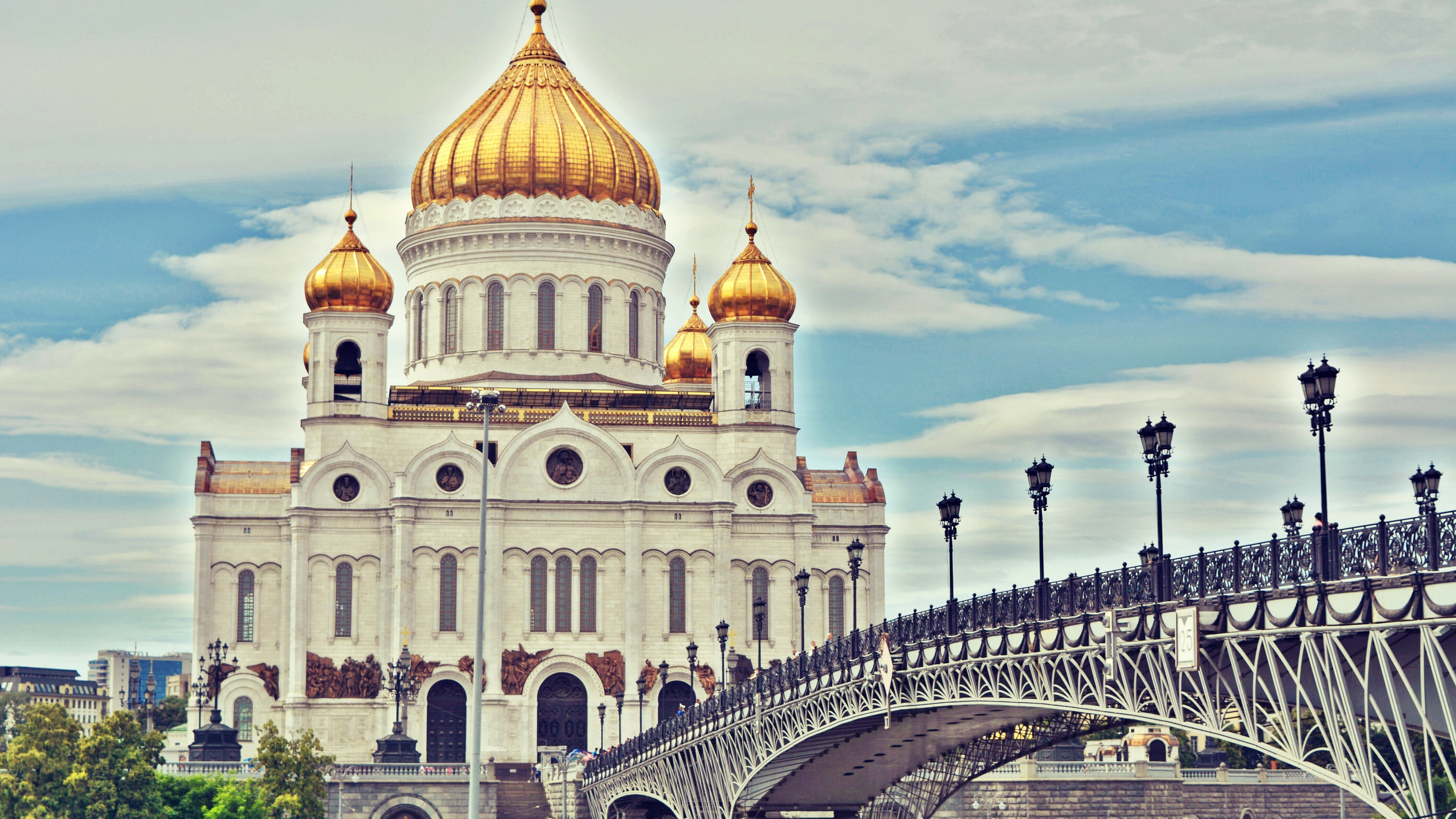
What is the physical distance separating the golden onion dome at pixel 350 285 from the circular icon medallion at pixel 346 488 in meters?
5.42

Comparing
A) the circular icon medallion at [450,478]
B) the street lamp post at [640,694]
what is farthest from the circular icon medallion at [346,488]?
the street lamp post at [640,694]

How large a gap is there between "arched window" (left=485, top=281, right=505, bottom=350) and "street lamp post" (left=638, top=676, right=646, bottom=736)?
12.9m

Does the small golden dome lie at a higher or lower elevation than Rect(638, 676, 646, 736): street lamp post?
higher

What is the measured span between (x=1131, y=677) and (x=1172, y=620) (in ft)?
7.25

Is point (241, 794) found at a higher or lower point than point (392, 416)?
lower

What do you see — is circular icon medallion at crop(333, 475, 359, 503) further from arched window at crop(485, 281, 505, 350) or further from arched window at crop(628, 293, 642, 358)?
arched window at crop(628, 293, 642, 358)

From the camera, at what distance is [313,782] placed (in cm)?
5703

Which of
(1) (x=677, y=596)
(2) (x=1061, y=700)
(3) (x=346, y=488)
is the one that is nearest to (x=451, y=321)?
(3) (x=346, y=488)

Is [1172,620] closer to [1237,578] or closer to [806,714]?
[1237,578]

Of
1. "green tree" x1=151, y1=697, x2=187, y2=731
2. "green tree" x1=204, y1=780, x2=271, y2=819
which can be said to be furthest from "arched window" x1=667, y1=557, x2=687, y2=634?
"green tree" x1=151, y1=697, x2=187, y2=731

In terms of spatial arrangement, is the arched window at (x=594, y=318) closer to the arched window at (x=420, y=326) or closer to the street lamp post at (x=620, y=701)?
the arched window at (x=420, y=326)

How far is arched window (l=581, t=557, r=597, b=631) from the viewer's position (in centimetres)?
6812

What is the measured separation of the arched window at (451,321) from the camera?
73.1 meters

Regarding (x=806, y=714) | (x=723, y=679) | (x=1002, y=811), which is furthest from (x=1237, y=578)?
(x=1002, y=811)
